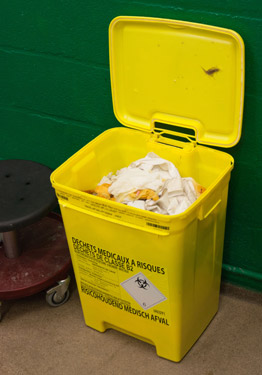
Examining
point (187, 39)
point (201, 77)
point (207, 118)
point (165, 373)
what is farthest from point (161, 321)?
point (187, 39)

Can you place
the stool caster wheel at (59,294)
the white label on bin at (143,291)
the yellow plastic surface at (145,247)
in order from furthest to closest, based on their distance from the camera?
the stool caster wheel at (59,294)
the white label on bin at (143,291)
the yellow plastic surface at (145,247)

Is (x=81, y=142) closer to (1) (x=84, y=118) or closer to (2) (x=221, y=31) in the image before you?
(1) (x=84, y=118)

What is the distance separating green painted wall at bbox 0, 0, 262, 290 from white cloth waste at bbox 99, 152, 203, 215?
0.77 feet

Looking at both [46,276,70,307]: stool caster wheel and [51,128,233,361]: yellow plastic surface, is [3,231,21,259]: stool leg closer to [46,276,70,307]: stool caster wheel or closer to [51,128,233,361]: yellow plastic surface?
[46,276,70,307]: stool caster wheel

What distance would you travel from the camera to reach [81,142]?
206 cm

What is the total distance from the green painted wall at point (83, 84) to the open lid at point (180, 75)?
5 cm

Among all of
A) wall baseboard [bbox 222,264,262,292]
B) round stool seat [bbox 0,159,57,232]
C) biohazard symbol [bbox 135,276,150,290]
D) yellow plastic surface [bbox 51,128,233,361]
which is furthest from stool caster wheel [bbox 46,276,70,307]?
wall baseboard [bbox 222,264,262,292]

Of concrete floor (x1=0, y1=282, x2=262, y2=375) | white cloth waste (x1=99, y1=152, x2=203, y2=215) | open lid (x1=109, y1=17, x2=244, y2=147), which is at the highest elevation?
open lid (x1=109, y1=17, x2=244, y2=147)

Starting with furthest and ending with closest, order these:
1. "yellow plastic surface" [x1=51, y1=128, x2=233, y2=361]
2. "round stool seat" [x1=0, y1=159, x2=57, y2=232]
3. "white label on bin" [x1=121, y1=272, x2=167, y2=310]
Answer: "round stool seat" [x1=0, y1=159, x2=57, y2=232], "white label on bin" [x1=121, y1=272, x2=167, y2=310], "yellow plastic surface" [x1=51, y1=128, x2=233, y2=361]

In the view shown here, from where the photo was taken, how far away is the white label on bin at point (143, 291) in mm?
1639

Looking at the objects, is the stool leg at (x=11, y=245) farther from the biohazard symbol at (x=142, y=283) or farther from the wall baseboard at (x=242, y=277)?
the wall baseboard at (x=242, y=277)

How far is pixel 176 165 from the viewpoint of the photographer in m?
1.78

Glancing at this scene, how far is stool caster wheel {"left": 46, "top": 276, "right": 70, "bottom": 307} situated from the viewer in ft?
6.58

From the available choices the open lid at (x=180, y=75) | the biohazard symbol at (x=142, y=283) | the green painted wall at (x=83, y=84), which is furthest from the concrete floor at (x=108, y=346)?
the open lid at (x=180, y=75)
